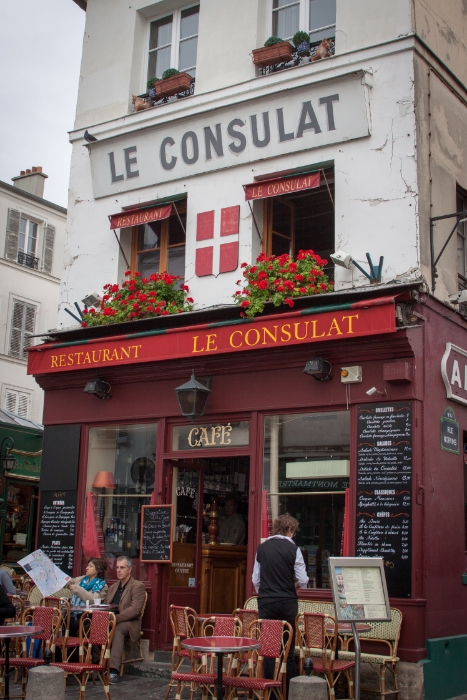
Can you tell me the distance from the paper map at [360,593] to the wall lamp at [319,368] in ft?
9.23

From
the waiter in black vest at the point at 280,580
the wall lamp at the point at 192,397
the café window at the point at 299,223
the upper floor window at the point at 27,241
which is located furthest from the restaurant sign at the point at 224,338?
the upper floor window at the point at 27,241

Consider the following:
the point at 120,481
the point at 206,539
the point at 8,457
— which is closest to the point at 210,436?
the point at 120,481

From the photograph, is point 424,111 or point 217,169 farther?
point 217,169

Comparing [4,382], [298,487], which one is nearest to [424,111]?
[298,487]

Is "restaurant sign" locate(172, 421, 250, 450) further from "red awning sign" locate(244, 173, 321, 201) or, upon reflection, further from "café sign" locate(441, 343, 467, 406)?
"red awning sign" locate(244, 173, 321, 201)

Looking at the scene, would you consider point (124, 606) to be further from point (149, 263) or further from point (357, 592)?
point (149, 263)

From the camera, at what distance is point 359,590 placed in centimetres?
752

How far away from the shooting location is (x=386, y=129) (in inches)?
407

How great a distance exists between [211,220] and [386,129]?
270 centimetres

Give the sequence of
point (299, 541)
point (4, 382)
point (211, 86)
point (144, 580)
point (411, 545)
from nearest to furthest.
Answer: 1. point (411, 545)
2. point (299, 541)
3. point (144, 580)
4. point (211, 86)
5. point (4, 382)

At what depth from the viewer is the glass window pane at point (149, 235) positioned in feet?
41.5

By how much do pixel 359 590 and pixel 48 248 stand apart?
65.8 feet

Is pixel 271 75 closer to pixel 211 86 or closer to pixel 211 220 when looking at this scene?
pixel 211 86

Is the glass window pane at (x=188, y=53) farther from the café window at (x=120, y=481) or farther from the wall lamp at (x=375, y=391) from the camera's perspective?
the wall lamp at (x=375, y=391)
